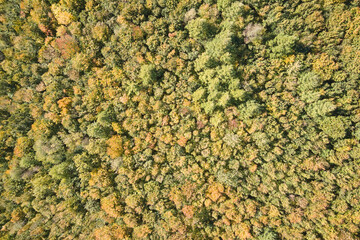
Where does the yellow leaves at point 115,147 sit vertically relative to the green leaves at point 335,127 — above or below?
above

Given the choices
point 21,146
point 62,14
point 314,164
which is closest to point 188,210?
point 314,164

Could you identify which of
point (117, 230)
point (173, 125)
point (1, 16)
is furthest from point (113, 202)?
point (1, 16)

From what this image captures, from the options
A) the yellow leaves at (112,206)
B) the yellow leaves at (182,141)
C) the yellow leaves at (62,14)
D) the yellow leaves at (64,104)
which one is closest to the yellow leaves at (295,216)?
the yellow leaves at (182,141)

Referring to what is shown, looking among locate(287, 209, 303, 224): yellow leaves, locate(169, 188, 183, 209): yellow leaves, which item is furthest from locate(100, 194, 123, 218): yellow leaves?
locate(287, 209, 303, 224): yellow leaves

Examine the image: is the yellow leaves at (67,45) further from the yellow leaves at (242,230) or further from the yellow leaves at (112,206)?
the yellow leaves at (242,230)

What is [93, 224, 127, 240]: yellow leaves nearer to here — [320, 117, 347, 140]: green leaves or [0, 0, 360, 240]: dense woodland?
[0, 0, 360, 240]: dense woodland

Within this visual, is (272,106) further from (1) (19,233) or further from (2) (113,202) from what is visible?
(1) (19,233)

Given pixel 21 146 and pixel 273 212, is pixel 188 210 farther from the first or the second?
pixel 21 146

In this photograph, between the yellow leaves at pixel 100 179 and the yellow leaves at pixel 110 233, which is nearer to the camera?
the yellow leaves at pixel 110 233
